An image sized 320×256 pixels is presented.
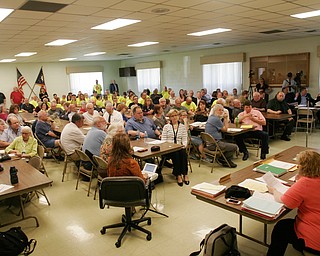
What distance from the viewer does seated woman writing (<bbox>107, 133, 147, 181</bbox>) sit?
2.94 metres

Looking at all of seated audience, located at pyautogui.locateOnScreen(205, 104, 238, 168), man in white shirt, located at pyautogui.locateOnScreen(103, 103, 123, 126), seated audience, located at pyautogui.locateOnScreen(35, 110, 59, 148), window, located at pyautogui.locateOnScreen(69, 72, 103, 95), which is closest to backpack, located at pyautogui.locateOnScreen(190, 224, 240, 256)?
seated audience, located at pyautogui.locateOnScreen(205, 104, 238, 168)

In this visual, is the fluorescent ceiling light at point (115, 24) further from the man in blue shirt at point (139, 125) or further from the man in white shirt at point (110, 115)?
the man in white shirt at point (110, 115)

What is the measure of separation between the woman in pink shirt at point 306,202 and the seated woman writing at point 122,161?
4.57ft

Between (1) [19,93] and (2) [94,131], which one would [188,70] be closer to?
(1) [19,93]

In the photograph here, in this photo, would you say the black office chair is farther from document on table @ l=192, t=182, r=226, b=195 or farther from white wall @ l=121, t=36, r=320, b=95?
white wall @ l=121, t=36, r=320, b=95

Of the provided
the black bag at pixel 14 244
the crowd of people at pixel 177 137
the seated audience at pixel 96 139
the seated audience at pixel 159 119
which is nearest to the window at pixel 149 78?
the crowd of people at pixel 177 137

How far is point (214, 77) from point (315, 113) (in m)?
4.78

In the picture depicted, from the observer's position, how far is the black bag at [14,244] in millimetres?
2793

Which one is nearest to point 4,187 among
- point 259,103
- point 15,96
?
point 259,103

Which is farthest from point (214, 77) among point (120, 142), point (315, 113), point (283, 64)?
point (120, 142)

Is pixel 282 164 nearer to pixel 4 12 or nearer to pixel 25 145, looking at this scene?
pixel 25 145

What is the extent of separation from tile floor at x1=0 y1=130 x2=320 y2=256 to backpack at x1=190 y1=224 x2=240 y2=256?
0.46 metres

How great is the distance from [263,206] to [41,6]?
11.6 feet

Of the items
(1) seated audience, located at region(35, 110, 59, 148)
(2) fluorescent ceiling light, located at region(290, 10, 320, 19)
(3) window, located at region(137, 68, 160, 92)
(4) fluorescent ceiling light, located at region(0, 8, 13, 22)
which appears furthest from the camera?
(3) window, located at region(137, 68, 160, 92)
